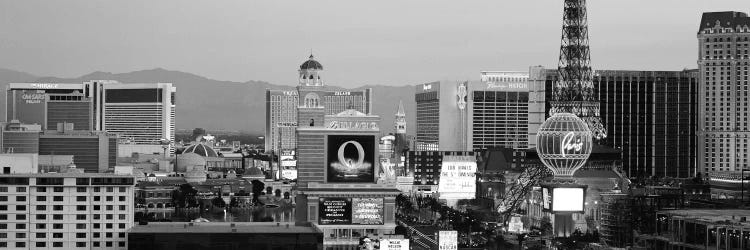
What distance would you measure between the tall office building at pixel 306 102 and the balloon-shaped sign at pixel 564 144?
56.6 feet

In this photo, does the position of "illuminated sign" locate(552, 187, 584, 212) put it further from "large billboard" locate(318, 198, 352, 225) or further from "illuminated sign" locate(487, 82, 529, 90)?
"illuminated sign" locate(487, 82, 529, 90)

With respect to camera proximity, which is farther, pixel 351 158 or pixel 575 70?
pixel 575 70

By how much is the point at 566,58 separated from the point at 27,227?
124 ft

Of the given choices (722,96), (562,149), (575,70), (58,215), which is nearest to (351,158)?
(562,149)

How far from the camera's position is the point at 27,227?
44750mm

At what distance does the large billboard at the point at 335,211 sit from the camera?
63.0 metres

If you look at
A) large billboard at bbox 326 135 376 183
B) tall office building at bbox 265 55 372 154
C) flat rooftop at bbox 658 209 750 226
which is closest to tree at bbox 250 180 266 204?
tall office building at bbox 265 55 372 154

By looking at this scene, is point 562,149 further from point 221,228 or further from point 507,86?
point 507,86

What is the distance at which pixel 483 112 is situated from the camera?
10912 centimetres

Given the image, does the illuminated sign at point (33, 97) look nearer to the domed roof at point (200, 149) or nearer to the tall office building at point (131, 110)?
the tall office building at point (131, 110)

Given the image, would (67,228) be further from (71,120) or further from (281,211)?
(71,120)

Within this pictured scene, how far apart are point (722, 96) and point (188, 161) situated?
43.2 metres

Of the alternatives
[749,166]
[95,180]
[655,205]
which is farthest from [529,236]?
[749,166]

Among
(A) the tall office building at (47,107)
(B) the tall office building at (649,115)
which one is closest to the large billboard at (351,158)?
(B) the tall office building at (649,115)
